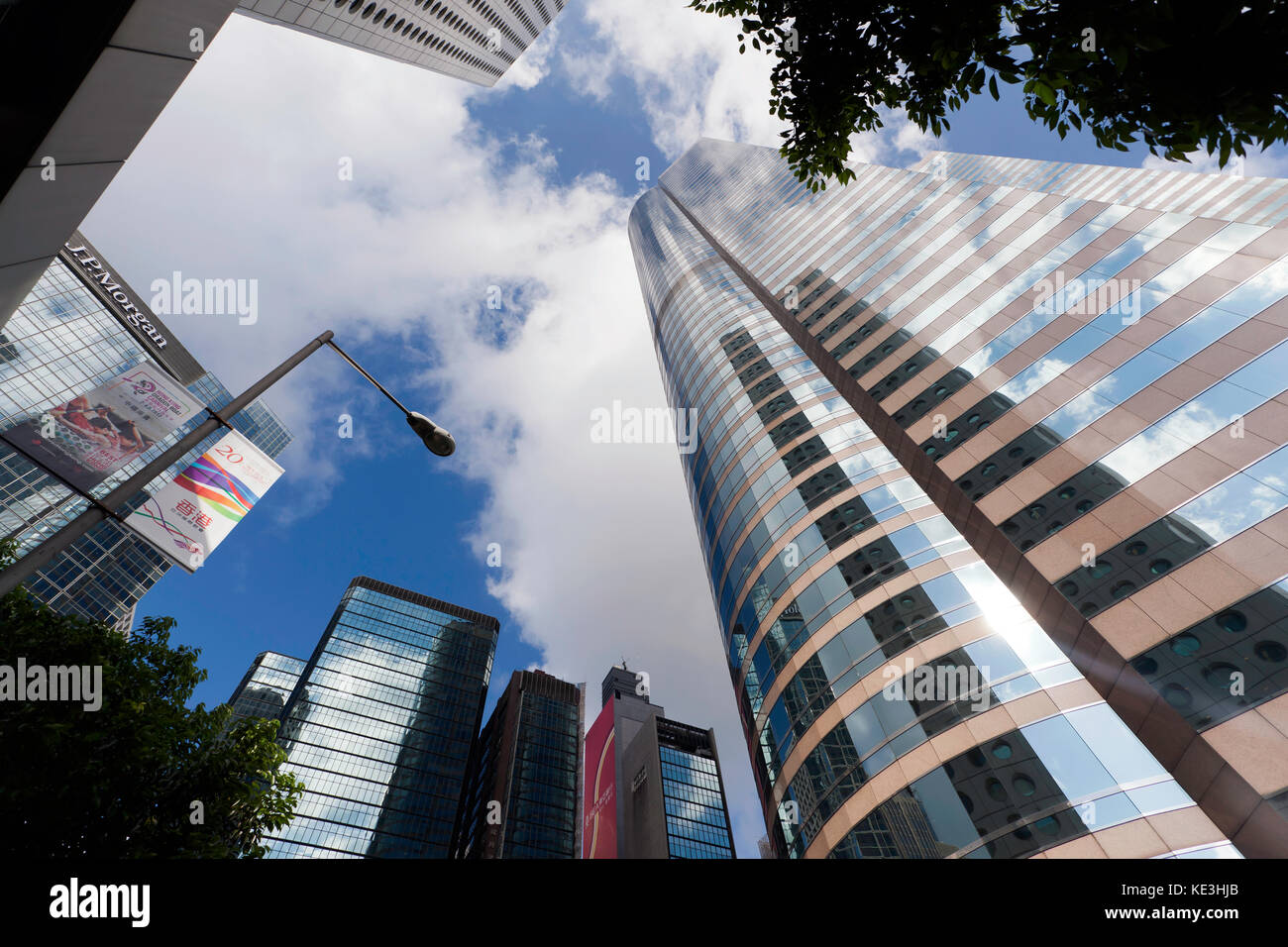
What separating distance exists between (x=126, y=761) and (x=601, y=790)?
87486 millimetres

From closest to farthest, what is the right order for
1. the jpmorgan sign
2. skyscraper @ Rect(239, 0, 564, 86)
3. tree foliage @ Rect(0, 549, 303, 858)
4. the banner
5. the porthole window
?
the banner → tree foliage @ Rect(0, 549, 303, 858) → the porthole window → skyscraper @ Rect(239, 0, 564, 86) → the jpmorgan sign

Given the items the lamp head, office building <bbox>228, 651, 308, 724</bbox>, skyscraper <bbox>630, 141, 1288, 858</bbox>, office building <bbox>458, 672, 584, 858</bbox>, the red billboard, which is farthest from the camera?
office building <bbox>228, 651, 308, 724</bbox>

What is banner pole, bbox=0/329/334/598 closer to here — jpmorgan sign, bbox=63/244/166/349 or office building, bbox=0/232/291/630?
office building, bbox=0/232/291/630

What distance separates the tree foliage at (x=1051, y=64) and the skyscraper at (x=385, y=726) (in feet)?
336

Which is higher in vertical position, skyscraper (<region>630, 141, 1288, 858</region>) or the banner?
skyscraper (<region>630, 141, 1288, 858</region>)

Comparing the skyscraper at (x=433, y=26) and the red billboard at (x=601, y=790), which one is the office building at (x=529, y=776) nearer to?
the red billboard at (x=601, y=790)

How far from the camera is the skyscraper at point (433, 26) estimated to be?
33.3 meters

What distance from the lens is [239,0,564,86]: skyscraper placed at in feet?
109

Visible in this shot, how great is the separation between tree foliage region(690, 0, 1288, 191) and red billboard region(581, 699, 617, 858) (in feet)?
263

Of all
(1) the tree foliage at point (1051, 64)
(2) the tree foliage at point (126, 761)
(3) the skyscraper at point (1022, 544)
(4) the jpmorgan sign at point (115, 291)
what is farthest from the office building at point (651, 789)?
(4) the jpmorgan sign at point (115, 291)

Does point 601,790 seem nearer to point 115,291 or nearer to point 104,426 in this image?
point 104,426

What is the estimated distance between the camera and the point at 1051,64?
5.14 meters

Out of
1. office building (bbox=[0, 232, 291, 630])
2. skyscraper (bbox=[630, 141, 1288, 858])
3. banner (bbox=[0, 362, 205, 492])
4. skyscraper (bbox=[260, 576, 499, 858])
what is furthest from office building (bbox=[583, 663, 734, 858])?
banner (bbox=[0, 362, 205, 492])
